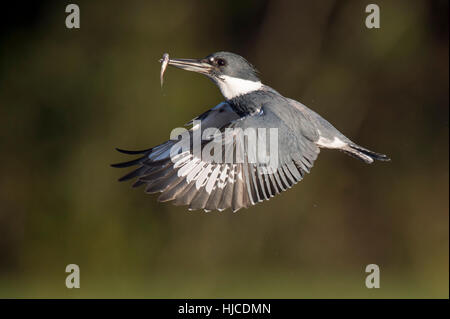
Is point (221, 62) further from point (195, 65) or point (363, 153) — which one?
point (363, 153)

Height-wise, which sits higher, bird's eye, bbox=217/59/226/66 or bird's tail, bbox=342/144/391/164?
bird's eye, bbox=217/59/226/66

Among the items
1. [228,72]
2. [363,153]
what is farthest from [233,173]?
[363,153]

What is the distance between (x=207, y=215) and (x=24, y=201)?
1.26 m

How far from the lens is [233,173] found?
247 cm

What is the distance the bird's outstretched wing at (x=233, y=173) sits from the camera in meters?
2.42

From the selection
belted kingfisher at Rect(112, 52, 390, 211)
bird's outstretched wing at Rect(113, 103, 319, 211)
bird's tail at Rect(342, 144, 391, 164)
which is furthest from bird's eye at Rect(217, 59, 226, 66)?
bird's tail at Rect(342, 144, 391, 164)

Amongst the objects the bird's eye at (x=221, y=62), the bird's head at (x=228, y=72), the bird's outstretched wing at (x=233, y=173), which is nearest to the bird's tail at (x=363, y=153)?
the bird's outstretched wing at (x=233, y=173)

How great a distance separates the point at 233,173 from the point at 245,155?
0.29ft

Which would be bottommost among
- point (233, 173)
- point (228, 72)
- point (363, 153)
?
point (233, 173)

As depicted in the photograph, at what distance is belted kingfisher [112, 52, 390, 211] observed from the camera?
2.44 m

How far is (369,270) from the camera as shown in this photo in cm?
472

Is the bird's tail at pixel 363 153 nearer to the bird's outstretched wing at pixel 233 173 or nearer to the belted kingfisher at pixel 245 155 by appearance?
the belted kingfisher at pixel 245 155

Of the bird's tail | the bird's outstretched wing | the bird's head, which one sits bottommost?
the bird's outstretched wing

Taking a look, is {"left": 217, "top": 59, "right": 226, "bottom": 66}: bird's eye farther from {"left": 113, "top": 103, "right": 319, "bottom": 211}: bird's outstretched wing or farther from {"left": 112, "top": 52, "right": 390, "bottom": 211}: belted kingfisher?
{"left": 113, "top": 103, "right": 319, "bottom": 211}: bird's outstretched wing
